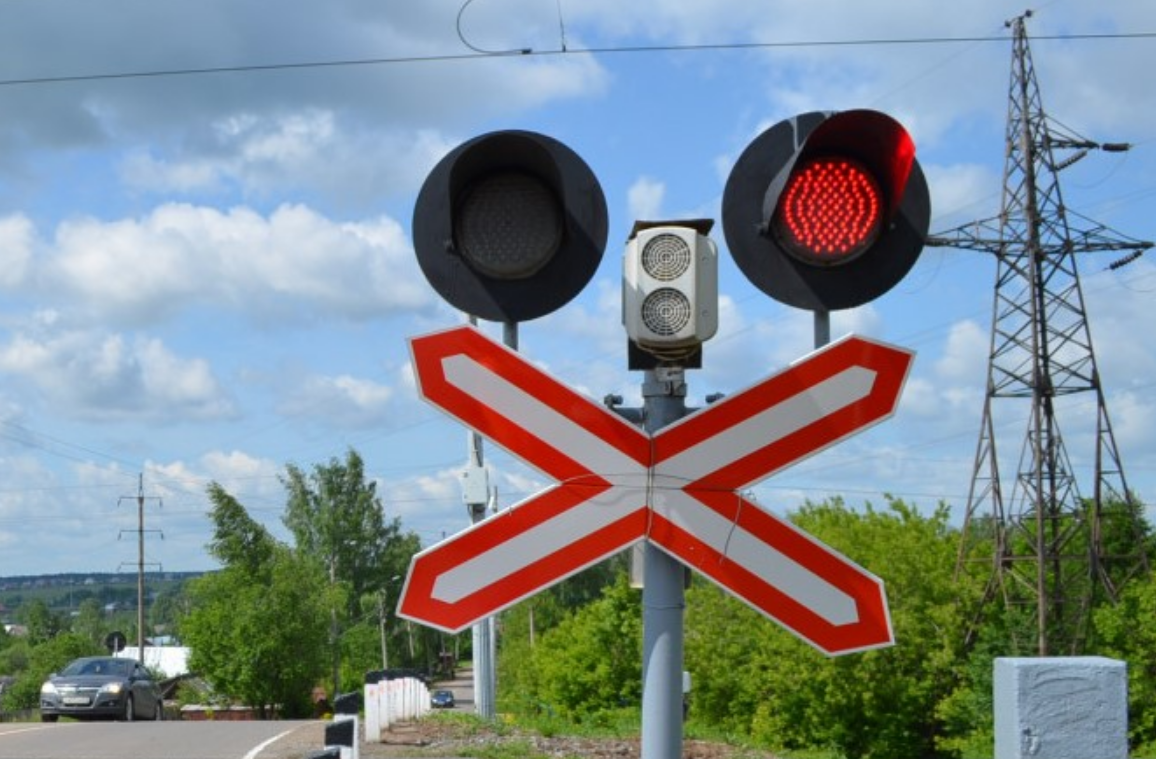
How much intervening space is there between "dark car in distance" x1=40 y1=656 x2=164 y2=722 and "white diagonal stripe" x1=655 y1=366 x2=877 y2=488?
28.0m

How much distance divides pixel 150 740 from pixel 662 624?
19578 millimetres

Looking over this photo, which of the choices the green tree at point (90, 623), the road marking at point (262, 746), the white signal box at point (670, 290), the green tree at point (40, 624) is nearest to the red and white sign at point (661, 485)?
the white signal box at point (670, 290)

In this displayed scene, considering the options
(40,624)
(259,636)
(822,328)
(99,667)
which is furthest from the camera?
(40,624)

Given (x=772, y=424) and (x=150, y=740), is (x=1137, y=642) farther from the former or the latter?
(x=772, y=424)

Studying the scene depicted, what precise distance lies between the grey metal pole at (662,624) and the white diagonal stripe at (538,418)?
0.33 feet

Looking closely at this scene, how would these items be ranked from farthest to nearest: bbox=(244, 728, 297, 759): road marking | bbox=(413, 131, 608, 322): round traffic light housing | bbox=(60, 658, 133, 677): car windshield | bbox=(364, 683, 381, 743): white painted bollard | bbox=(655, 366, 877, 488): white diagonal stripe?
1. bbox=(60, 658, 133, 677): car windshield
2. bbox=(364, 683, 381, 743): white painted bollard
3. bbox=(244, 728, 297, 759): road marking
4. bbox=(413, 131, 608, 322): round traffic light housing
5. bbox=(655, 366, 877, 488): white diagonal stripe

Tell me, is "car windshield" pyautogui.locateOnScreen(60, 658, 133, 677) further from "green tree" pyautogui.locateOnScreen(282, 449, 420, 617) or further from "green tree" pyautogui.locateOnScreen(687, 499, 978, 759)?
"green tree" pyautogui.locateOnScreen(282, 449, 420, 617)

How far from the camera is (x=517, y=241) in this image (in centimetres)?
297

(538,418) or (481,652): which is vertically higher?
(538,418)

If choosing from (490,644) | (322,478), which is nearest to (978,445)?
(490,644)

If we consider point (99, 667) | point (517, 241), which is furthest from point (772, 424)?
point (99, 667)

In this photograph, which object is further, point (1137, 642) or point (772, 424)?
point (1137, 642)

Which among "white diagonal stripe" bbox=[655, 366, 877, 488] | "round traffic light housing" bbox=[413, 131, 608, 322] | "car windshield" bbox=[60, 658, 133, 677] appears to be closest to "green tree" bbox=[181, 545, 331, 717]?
"car windshield" bbox=[60, 658, 133, 677]

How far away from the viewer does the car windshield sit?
97.9 feet
